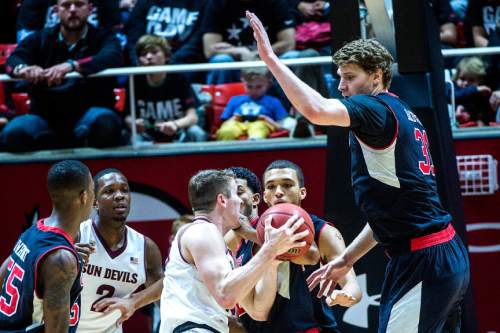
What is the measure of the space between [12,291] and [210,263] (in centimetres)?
113

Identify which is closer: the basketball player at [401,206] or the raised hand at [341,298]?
the basketball player at [401,206]

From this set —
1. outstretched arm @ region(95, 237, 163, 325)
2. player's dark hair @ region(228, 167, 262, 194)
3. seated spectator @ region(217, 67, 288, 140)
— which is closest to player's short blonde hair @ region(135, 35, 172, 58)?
seated spectator @ region(217, 67, 288, 140)

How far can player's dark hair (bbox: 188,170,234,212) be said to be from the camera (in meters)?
5.75

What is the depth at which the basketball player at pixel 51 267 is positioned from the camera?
5.34m

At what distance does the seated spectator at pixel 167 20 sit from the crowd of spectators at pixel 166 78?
66 millimetres

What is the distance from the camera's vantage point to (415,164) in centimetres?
567

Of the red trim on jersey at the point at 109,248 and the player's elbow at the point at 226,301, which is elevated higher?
the player's elbow at the point at 226,301

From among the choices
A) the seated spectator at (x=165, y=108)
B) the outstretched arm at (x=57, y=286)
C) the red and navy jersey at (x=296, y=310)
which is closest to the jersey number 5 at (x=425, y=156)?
the red and navy jersey at (x=296, y=310)

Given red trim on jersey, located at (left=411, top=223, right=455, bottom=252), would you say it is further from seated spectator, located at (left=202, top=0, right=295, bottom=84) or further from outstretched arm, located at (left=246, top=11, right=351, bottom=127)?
seated spectator, located at (left=202, top=0, right=295, bottom=84)

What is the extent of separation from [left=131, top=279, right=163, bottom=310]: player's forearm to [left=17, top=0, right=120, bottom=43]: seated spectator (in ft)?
12.1

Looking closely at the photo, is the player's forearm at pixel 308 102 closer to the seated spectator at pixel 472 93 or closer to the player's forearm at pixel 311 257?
the player's forearm at pixel 311 257

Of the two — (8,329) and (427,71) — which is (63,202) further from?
(427,71)

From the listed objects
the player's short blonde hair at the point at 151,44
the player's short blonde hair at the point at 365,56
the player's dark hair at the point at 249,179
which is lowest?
the player's dark hair at the point at 249,179

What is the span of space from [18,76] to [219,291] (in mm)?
4696
